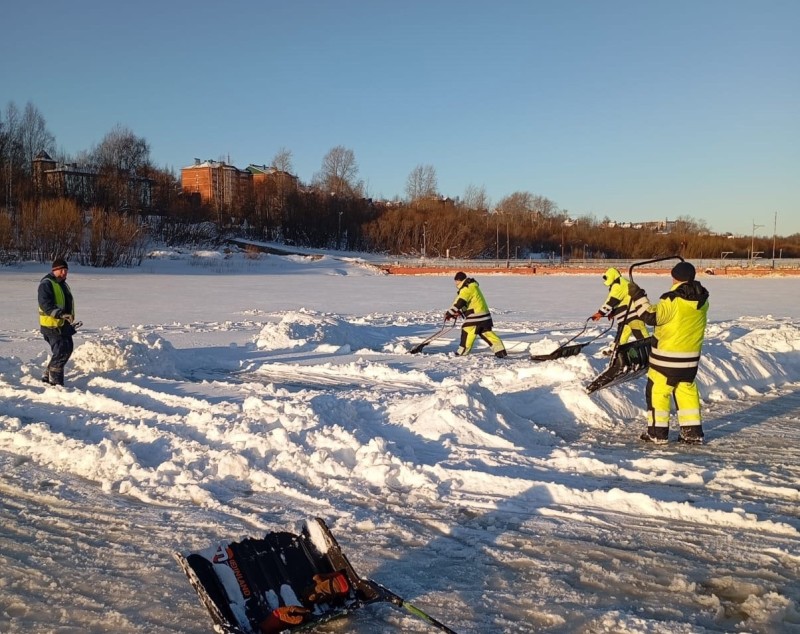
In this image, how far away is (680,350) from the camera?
6.45m

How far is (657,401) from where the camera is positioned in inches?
255

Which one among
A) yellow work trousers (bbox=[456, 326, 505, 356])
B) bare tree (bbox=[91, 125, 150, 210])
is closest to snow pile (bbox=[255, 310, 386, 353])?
yellow work trousers (bbox=[456, 326, 505, 356])

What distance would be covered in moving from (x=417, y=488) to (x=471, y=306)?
7084mm

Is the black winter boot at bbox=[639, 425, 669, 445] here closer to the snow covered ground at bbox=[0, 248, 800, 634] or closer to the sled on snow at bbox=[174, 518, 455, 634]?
the snow covered ground at bbox=[0, 248, 800, 634]

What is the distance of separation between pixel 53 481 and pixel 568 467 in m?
4.20

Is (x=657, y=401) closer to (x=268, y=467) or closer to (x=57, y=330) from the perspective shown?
(x=268, y=467)

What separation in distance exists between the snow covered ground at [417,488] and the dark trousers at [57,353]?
12.8 inches

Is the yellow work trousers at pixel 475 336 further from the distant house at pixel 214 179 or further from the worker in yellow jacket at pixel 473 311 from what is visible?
the distant house at pixel 214 179

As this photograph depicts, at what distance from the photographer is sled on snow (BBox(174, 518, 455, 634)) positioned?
126 inches

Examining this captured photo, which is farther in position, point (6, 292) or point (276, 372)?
point (6, 292)

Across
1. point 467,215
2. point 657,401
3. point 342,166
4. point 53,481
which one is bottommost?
→ point 53,481

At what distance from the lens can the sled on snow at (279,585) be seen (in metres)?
3.19

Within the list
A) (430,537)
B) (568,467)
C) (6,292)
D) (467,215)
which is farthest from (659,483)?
(467,215)

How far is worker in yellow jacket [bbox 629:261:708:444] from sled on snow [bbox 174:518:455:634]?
13.2ft
